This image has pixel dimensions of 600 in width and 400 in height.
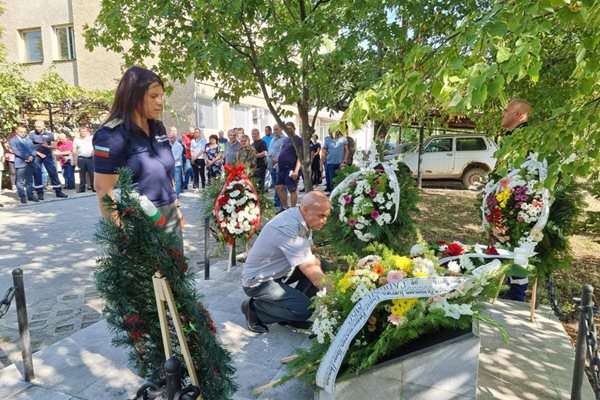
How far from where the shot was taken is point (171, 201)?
278cm

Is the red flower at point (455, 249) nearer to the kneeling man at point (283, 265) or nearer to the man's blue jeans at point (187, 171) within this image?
the kneeling man at point (283, 265)

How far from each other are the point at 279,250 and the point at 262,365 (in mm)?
895

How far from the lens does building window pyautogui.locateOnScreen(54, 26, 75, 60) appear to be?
18.6 metres

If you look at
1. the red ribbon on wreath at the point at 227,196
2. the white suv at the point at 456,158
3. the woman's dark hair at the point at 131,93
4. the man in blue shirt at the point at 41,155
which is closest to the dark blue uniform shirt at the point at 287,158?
the red ribbon on wreath at the point at 227,196

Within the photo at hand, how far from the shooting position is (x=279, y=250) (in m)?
3.35

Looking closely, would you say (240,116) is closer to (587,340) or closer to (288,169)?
(288,169)

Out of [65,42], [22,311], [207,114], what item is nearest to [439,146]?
[207,114]

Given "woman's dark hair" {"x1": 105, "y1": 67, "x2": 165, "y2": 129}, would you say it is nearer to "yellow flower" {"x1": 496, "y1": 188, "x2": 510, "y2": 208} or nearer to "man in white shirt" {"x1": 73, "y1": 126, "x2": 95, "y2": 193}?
Answer: "yellow flower" {"x1": 496, "y1": 188, "x2": 510, "y2": 208}

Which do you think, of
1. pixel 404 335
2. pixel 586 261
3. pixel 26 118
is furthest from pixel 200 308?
pixel 26 118

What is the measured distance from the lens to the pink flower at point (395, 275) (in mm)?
2297

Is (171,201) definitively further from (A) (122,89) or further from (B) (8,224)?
(B) (8,224)

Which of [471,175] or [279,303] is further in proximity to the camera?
[471,175]

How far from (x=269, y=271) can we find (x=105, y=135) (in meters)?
1.70

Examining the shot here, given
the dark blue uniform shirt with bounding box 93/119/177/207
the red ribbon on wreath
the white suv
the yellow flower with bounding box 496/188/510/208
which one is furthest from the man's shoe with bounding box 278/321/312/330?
the white suv
